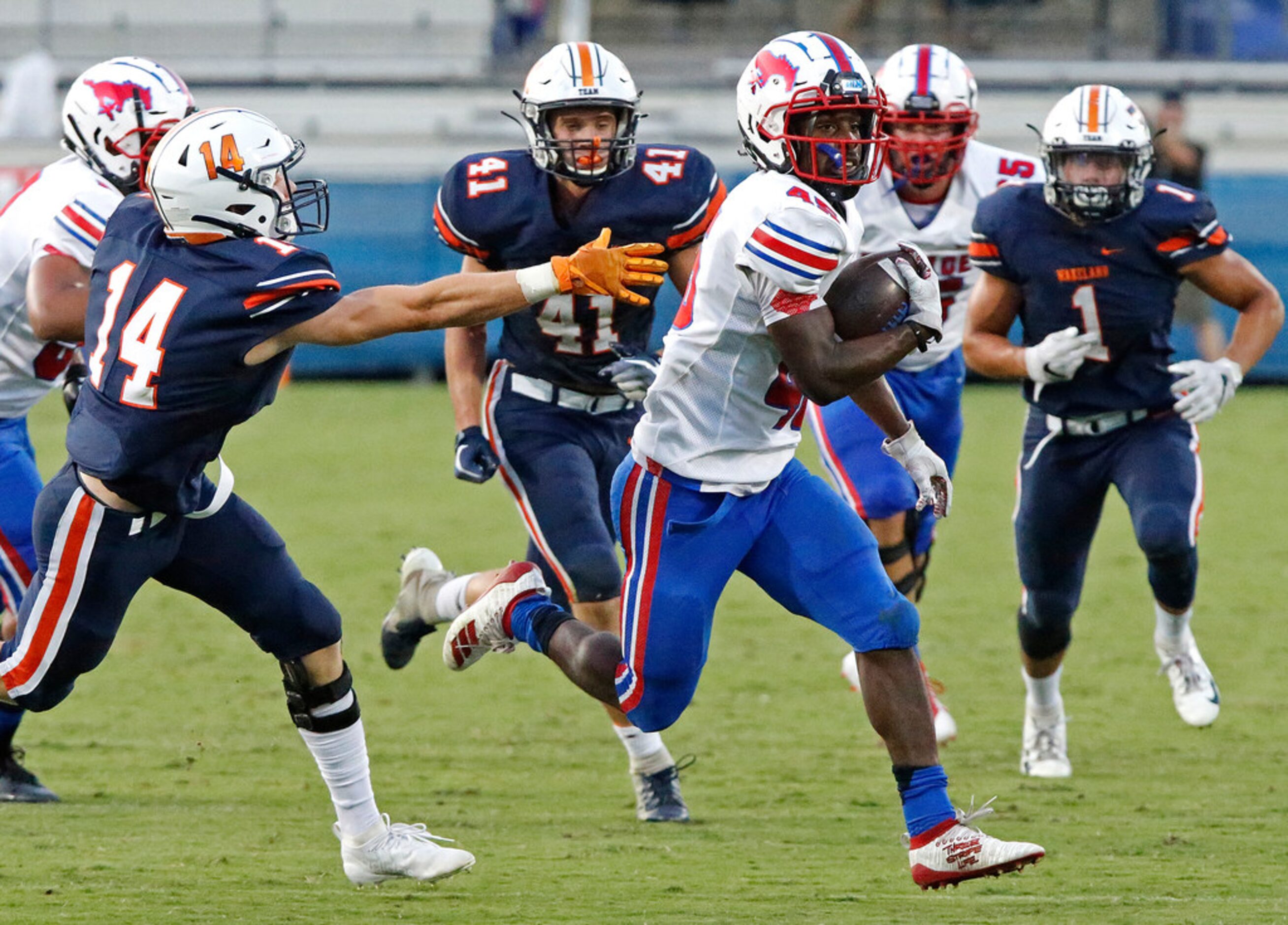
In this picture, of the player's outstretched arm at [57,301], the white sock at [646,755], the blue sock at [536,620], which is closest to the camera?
the blue sock at [536,620]

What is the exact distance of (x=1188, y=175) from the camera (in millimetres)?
12930

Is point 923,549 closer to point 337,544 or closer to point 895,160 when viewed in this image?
point 895,160

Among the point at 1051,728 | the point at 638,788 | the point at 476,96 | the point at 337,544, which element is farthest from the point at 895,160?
the point at 476,96

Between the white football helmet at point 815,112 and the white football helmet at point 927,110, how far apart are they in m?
1.91

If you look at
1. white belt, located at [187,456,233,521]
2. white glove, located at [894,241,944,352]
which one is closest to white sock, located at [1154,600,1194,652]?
white glove, located at [894,241,944,352]

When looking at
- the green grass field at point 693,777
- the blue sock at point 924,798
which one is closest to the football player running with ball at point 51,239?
the green grass field at point 693,777

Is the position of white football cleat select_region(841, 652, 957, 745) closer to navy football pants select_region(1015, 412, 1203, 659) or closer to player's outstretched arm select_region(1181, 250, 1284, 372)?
navy football pants select_region(1015, 412, 1203, 659)

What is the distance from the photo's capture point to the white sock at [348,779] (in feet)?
14.3

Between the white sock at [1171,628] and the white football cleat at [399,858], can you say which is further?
the white sock at [1171,628]

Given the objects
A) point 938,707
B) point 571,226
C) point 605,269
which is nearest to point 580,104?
point 571,226

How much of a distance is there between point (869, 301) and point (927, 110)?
230cm

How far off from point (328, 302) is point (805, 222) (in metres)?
1.00

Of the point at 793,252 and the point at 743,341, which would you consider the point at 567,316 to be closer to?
the point at 743,341

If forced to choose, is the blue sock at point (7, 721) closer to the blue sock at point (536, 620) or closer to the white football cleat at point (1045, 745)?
the blue sock at point (536, 620)
